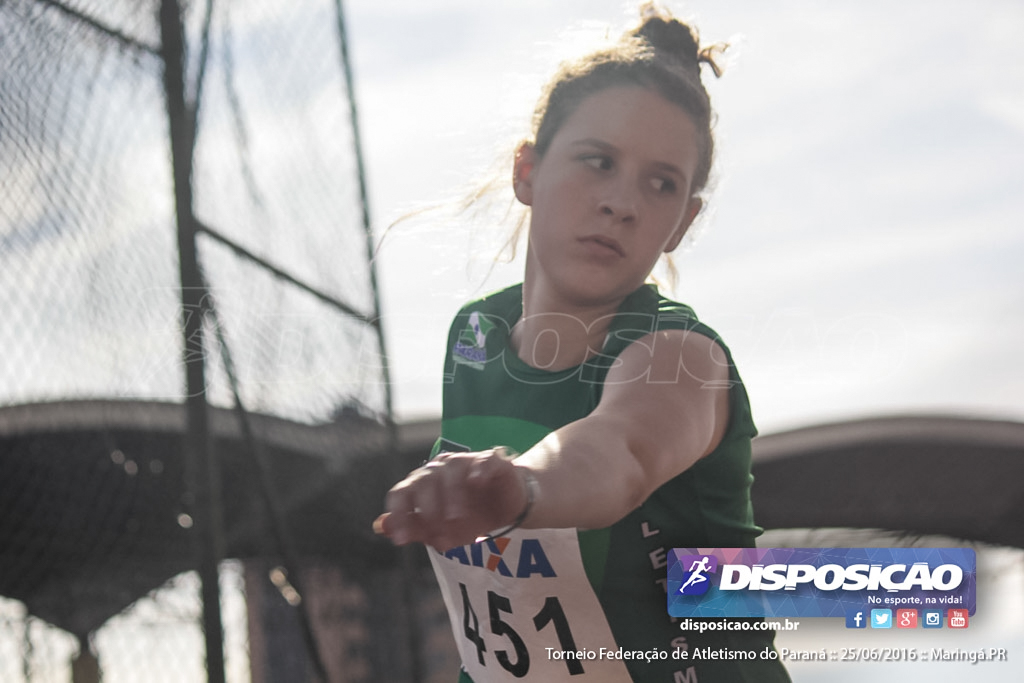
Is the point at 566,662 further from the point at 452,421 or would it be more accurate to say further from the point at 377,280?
the point at 377,280

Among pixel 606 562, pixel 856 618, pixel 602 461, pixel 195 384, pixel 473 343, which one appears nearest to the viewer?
pixel 602 461

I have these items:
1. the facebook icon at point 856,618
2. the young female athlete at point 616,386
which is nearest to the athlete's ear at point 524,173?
the young female athlete at point 616,386

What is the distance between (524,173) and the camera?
1237 mm

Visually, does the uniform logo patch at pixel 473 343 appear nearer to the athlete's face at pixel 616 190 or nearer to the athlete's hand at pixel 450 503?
the athlete's face at pixel 616 190

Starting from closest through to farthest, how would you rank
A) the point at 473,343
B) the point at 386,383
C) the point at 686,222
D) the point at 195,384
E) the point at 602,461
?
the point at 602,461 < the point at 686,222 < the point at 473,343 < the point at 195,384 < the point at 386,383

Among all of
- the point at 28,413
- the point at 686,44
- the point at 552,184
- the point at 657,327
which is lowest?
the point at 28,413

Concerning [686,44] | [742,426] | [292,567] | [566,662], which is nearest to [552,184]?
[686,44]

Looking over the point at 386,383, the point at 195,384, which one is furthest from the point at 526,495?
the point at 386,383

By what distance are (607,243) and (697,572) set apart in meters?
0.40

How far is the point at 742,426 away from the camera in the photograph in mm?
1019

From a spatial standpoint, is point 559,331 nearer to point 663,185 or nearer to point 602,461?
point 663,185

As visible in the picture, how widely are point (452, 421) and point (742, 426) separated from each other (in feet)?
1.43

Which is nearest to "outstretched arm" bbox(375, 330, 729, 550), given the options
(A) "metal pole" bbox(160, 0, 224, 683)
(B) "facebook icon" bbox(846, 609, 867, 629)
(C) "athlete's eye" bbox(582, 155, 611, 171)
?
(C) "athlete's eye" bbox(582, 155, 611, 171)

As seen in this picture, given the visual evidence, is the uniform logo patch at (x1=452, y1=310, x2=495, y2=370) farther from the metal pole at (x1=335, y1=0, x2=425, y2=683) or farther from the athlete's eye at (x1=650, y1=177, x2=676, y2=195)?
the metal pole at (x1=335, y1=0, x2=425, y2=683)
